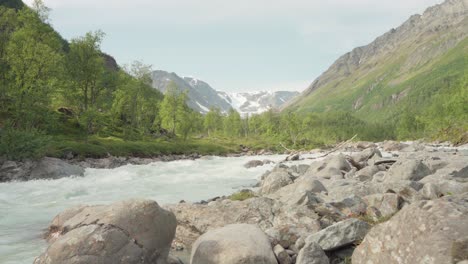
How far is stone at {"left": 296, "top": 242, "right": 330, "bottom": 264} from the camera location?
934 cm

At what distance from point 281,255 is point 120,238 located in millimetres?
4320

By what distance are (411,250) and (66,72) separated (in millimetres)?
76819

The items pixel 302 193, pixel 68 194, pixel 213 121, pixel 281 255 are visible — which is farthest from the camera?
pixel 213 121

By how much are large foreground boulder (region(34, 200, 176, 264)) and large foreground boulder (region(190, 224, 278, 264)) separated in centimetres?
111

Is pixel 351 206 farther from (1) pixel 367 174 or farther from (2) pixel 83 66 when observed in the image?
(2) pixel 83 66

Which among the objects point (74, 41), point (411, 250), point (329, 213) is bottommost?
point (329, 213)

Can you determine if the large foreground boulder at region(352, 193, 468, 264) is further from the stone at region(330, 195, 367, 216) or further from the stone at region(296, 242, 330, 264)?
the stone at region(330, 195, 367, 216)

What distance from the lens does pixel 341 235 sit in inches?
387

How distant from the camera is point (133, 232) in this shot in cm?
986

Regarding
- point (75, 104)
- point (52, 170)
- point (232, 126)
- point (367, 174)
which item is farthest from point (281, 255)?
point (232, 126)

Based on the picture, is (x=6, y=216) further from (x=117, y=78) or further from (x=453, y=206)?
(x=117, y=78)

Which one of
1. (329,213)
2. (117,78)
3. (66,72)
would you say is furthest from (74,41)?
(329,213)

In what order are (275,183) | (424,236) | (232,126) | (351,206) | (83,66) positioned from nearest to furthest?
(424,236) → (351,206) → (275,183) → (83,66) → (232,126)

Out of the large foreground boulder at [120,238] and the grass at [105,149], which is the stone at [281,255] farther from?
the grass at [105,149]
